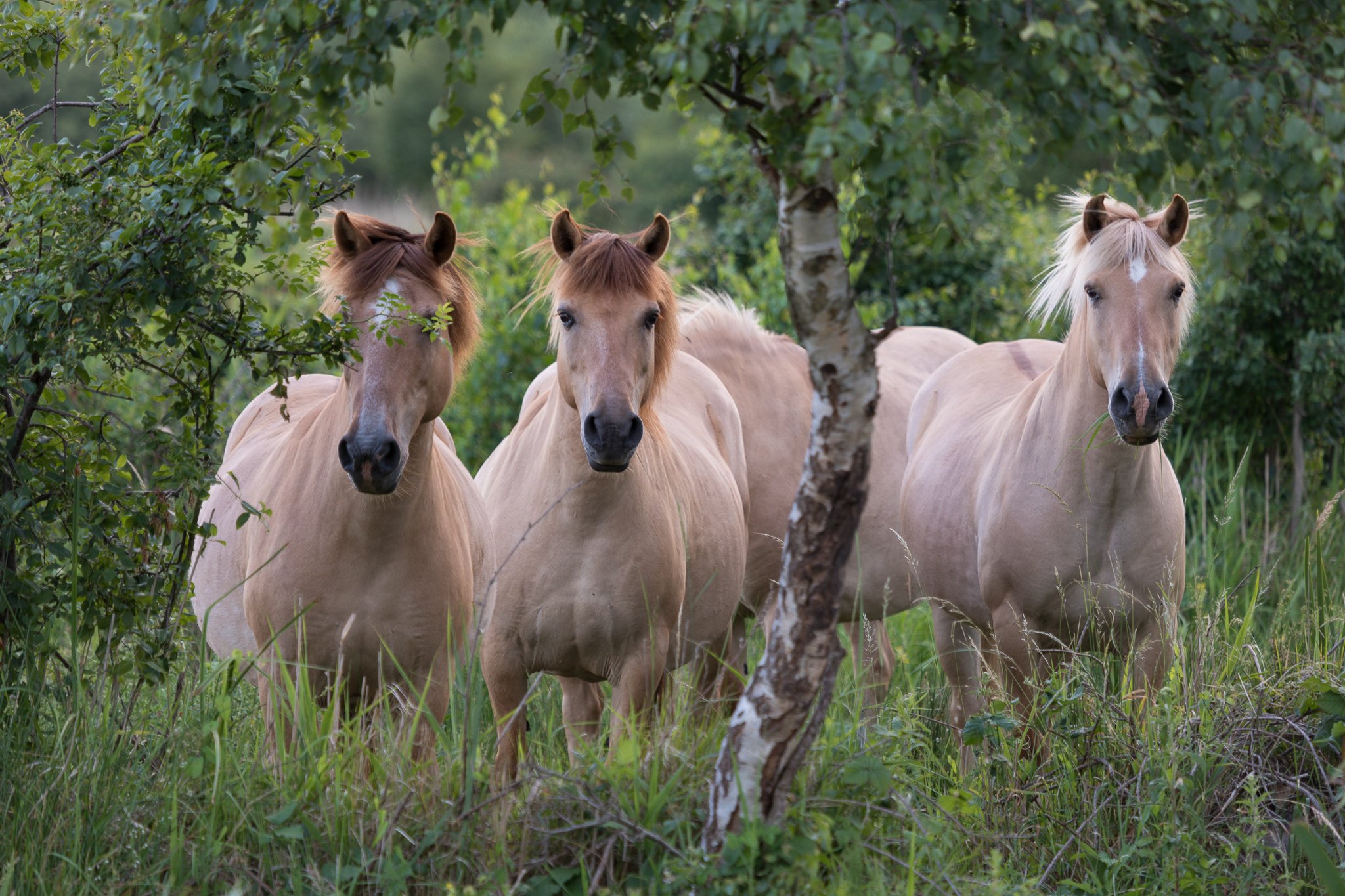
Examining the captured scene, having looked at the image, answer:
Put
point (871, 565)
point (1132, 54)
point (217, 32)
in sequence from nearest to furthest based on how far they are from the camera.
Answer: point (1132, 54), point (217, 32), point (871, 565)

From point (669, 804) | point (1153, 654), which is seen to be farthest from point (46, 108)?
point (1153, 654)

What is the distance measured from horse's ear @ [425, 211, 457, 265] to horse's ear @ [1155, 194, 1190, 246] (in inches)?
96.0

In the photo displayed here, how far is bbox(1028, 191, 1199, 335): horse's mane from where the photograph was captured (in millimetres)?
3938

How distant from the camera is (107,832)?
283 centimetres

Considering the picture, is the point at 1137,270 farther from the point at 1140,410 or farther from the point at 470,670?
the point at 470,670

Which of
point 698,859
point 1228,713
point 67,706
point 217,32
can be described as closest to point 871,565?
point 1228,713

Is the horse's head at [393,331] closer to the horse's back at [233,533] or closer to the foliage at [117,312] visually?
the foliage at [117,312]

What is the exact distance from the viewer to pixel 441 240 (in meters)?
3.70

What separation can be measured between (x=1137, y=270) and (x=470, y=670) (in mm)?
2567

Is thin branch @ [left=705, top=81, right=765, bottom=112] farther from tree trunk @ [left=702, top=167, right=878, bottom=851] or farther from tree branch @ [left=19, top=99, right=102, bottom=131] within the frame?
tree branch @ [left=19, top=99, right=102, bottom=131]

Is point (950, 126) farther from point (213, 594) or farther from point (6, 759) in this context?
point (213, 594)

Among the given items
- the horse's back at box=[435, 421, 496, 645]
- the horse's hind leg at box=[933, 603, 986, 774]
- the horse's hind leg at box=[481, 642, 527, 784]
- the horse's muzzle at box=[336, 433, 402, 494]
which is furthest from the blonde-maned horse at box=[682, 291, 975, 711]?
the horse's muzzle at box=[336, 433, 402, 494]

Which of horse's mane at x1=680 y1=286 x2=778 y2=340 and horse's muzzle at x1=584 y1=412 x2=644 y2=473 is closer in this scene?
horse's muzzle at x1=584 y1=412 x2=644 y2=473

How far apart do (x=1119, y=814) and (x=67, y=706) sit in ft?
9.60
